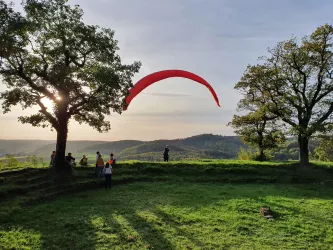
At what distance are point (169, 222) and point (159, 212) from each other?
5.55 ft

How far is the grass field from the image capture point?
12680mm

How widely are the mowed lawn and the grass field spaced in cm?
4

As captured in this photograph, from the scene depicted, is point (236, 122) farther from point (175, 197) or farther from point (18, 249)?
point (18, 249)

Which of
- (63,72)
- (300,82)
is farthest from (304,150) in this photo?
(63,72)

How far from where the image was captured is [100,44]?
962 inches

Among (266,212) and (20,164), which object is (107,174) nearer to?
(266,212)

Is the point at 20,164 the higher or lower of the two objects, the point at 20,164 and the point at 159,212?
the higher

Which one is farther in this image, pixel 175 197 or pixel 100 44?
pixel 100 44

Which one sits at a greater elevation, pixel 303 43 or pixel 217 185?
pixel 303 43

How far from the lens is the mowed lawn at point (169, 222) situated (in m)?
12.5

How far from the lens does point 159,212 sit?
16.7m

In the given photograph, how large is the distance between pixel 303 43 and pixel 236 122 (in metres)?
12.7

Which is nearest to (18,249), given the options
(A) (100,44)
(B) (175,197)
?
(B) (175,197)

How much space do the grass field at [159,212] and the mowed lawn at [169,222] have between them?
0.04 metres
